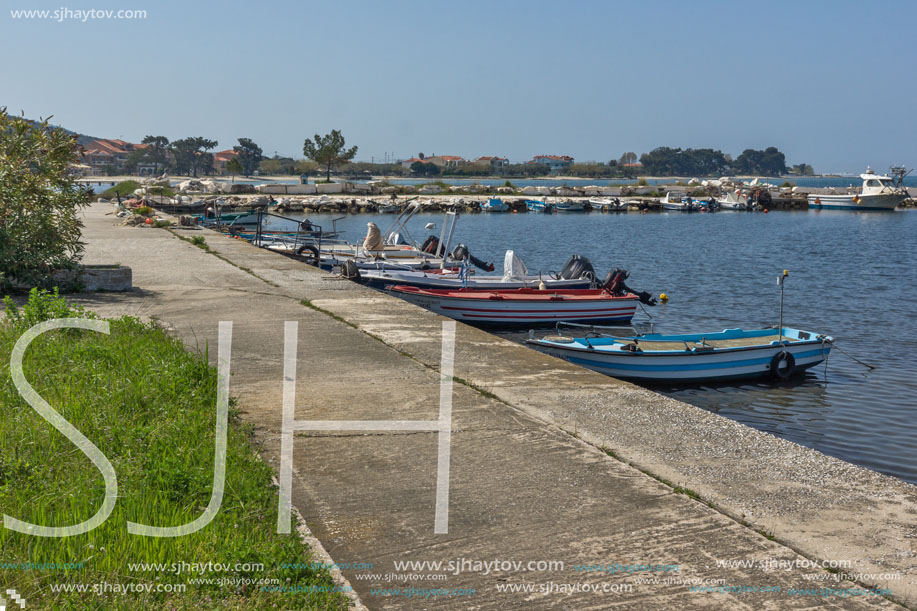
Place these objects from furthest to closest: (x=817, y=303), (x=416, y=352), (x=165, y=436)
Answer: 1. (x=817, y=303)
2. (x=416, y=352)
3. (x=165, y=436)

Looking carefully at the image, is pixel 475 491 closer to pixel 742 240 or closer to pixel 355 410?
pixel 355 410

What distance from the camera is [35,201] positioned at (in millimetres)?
12398

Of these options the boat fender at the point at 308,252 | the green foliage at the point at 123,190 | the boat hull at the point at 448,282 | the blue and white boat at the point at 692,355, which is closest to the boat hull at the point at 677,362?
the blue and white boat at the point at 692,355

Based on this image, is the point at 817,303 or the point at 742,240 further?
the point at 742,240

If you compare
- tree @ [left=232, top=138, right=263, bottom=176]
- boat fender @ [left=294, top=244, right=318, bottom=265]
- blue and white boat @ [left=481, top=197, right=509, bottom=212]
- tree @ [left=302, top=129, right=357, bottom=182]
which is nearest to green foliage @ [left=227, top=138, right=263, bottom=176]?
tree @ [left=232, top=138, right=263, bottom=176]

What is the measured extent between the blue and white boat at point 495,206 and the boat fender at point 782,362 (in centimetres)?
7167

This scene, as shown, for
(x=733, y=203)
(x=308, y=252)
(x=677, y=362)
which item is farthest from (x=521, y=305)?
(x=733, y=203)

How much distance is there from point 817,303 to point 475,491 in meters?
23.2

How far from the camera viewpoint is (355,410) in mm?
6758

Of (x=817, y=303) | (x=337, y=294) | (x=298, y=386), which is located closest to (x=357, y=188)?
(x=817, y=303)

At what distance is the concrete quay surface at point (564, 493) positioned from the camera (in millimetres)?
4031

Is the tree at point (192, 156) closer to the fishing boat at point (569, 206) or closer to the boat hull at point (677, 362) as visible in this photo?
the fishing boat at point (569, 206)

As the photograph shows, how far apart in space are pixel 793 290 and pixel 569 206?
5895 centimetres

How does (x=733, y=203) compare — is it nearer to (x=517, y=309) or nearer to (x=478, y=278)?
(x=478, y=278)
